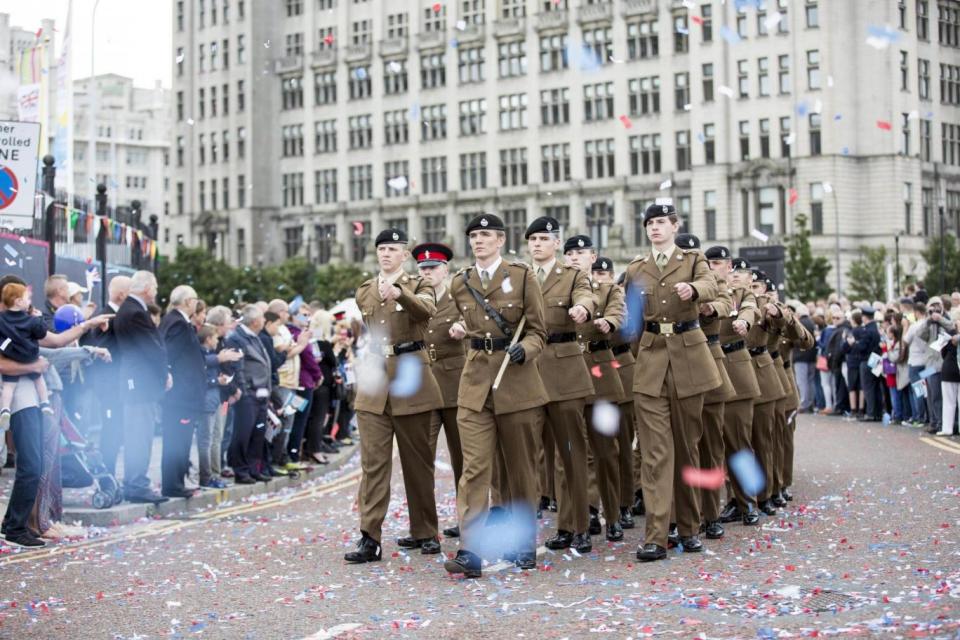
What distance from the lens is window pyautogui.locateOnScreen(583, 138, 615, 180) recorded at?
8062cm

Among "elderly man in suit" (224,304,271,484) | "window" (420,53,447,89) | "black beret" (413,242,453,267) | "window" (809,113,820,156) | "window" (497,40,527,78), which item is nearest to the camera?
"black beret" (413,242,453,267)

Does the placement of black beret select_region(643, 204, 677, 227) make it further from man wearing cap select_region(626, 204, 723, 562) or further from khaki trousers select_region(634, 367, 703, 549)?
khaki trousers select_region(634, 367, 703, 549)

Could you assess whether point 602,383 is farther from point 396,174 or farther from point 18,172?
point 396,174

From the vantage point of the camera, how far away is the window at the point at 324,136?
94.4m

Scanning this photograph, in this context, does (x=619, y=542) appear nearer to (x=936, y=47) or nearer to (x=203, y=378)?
(x=203, y=378)

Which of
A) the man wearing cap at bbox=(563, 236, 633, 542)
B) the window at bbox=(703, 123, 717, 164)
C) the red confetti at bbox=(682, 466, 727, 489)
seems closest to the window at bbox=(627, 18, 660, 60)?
the window at bbox=(703, 123, 717, 164)

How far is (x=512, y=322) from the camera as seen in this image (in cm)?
1001

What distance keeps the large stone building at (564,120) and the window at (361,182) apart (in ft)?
0.49

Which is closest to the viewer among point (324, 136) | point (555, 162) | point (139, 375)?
point (139, 375)

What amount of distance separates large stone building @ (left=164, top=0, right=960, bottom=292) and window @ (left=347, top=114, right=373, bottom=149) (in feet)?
0.40

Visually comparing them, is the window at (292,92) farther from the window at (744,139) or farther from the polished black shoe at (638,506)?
the polished black shoe at (638,506)

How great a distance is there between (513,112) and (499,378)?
7622cm

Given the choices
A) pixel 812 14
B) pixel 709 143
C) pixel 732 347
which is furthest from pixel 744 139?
pixel 732 347

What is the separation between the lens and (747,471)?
39.9ft
